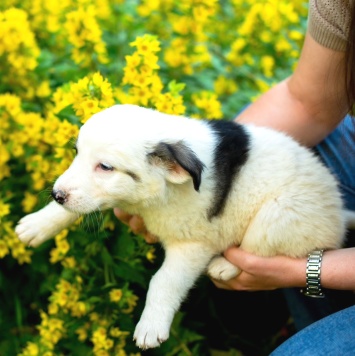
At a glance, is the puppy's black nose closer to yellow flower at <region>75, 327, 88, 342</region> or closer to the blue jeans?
yellow flower at <region>75, 327, 88, 342</region>

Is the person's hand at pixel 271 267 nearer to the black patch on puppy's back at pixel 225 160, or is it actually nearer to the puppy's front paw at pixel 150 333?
the black patch on puppy's back at pixel 225 160

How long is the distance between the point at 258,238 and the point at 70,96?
2.68ft

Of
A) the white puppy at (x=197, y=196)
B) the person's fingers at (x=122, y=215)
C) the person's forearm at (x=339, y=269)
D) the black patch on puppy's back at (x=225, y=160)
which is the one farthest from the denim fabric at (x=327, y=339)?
the person's fingers at (x=122, y=215)

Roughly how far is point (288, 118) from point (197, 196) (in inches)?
28.4

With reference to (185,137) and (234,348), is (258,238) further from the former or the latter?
(234,348)

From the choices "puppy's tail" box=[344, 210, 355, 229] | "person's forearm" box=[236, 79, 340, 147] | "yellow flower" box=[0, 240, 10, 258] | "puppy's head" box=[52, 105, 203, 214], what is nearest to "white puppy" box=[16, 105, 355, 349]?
"puppy's head" box=[52, 105, 203, 214]

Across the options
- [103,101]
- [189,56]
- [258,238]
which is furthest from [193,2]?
[258,238]

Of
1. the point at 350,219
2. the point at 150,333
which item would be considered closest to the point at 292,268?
the point at 350,219

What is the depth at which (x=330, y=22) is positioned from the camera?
230cm

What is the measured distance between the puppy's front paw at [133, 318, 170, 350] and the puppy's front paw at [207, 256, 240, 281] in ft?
0.89

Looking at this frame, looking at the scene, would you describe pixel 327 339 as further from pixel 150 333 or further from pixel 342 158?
pixel 342 158

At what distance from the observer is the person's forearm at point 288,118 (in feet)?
8.72

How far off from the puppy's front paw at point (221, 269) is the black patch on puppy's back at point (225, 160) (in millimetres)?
216

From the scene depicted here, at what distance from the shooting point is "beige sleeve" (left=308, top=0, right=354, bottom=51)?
2250 mm
